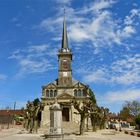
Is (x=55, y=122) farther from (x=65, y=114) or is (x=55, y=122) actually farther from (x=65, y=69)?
(x=65, y=69)

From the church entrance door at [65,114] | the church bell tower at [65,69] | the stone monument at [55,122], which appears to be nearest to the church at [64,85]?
the church bell tower at [65,69]

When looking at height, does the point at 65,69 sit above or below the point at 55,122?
above

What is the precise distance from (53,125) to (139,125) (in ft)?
167

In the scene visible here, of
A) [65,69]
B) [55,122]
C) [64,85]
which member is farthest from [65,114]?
[55,122]

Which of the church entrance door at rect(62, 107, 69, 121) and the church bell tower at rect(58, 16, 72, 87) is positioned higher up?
the church bell tower at rect(58, 16, 72, 87)

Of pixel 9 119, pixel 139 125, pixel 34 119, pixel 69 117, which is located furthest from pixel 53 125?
pixel 9 119

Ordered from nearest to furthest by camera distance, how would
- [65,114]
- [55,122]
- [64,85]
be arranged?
[55,122] < [65,114] < [64,85]

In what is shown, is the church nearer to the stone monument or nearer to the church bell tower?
the church bell tower

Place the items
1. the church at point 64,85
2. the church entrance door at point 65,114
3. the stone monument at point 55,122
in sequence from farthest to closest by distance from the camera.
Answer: the church at point 64,85 → the church entrance door at point 65,114 → the stone monument at point 55,122

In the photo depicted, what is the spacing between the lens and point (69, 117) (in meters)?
92.3

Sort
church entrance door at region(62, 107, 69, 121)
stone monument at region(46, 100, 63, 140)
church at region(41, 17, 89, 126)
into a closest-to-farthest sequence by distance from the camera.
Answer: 1. stone monument at region(46, 100, 63, 140)
2. church entrance door at region(62, 107, 69, 121)
3. church at region(41, 17, 89, 126)

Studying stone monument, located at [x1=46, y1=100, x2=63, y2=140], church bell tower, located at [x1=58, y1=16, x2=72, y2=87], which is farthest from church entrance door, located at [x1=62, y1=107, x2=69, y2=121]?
stone monument, located at [x1=46, y1=100, x2=63, y2=140]

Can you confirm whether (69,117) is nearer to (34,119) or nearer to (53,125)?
(34,119)

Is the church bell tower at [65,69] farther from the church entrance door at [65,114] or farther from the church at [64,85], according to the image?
the church entrance door at [65,114]
